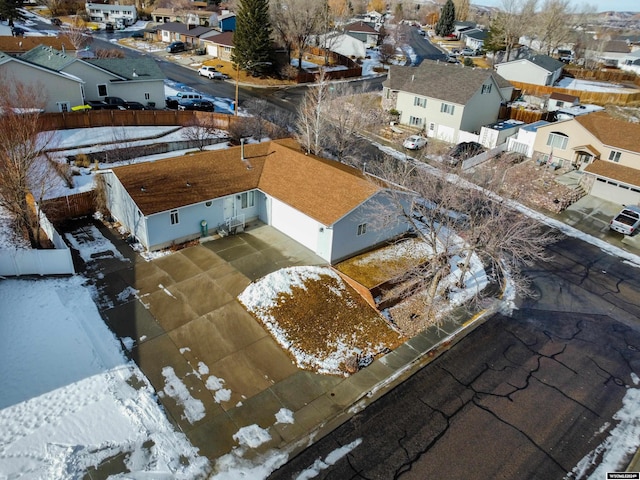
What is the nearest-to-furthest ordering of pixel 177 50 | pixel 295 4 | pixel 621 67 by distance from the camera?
1. pixel 295 4
2. pixel 177 50
3. pixel 621 67

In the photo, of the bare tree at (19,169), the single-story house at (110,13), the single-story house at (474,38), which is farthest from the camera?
the single-story house at (474,38)

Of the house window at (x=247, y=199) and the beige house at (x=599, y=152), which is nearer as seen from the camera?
the house window at (x=247, y=199)

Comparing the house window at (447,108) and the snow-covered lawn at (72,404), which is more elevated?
the house window at (447,108)

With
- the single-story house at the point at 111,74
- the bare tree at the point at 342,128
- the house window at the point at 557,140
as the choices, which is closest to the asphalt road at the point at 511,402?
the bare tree at the point at 342,128

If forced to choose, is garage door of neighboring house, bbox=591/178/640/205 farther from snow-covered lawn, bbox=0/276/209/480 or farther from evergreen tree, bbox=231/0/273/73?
evergreen tree, bbox=231/0/273/73

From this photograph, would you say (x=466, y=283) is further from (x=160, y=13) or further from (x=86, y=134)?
(x=160, y=13)

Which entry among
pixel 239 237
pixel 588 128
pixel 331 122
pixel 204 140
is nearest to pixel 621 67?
pixel 588 128

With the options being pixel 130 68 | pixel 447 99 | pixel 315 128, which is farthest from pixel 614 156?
pixel 130 68

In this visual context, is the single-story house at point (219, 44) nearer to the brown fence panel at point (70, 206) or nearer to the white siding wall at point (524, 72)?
the white siding wall at point (524, 72)
